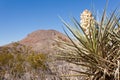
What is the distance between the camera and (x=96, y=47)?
189 inches

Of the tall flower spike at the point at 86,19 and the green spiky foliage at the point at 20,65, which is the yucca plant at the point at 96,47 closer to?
the tall flower spike at the point at 86,19

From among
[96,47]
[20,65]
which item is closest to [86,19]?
[96,47]

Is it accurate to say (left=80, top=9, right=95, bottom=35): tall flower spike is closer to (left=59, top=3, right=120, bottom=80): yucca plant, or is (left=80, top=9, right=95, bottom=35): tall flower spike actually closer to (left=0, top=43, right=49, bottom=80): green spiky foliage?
(left=59, top=3, right=120, bottom=80): yucca plant

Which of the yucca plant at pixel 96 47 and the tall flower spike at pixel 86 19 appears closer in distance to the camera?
the yucca plant at pixel 96 47

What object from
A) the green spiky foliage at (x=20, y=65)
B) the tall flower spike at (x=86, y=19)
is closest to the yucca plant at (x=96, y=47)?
the tall flower spike at (x=86, y=19)

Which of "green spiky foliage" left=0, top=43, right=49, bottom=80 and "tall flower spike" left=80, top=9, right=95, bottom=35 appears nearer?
"tall flower spike" left=80, top=9, right=95, bottom=35

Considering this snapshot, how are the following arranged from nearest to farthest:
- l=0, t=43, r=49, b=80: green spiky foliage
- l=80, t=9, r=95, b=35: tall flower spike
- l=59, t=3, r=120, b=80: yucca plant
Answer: l=59, t=3, r=120, b=80: yucca plant, l=80, t=9, r=95, b=35: tall flower spike, l=0, t=43, r=49, b=80: green spiky foliage

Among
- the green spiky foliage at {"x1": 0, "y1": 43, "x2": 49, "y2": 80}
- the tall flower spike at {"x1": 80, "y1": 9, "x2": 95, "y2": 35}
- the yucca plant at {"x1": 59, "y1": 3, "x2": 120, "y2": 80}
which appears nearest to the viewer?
the yucca plant at {"x1": 59, "y1": 3, "x2": 120, "y2": 80}

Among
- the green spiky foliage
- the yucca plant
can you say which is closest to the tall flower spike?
the yucca plant

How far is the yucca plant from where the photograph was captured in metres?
4.65

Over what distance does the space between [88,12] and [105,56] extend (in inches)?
35.3

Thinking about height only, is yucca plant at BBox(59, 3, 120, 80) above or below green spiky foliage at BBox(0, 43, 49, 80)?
below

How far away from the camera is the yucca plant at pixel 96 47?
4652 millimetres

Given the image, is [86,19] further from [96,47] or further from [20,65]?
[20,65]
